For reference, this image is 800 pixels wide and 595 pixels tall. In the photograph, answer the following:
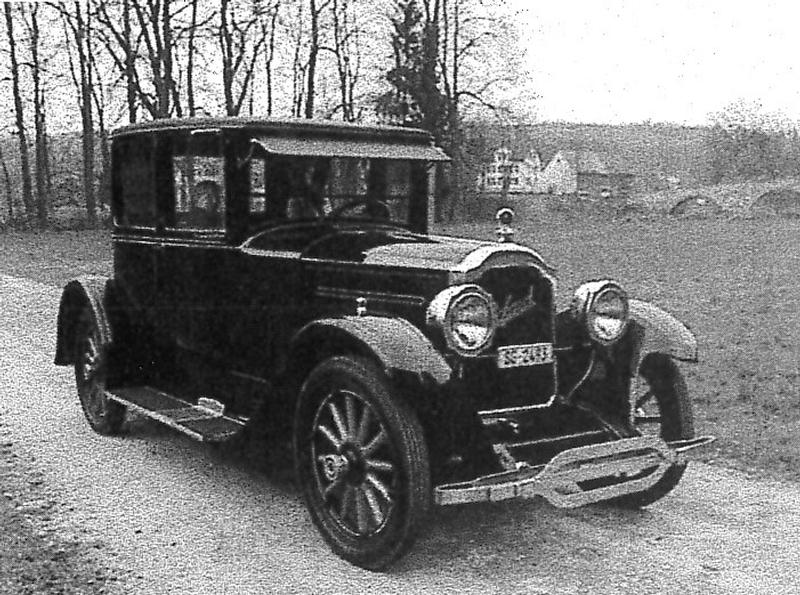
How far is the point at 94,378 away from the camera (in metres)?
6.16

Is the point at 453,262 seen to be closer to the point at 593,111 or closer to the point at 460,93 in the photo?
the point at 593,111

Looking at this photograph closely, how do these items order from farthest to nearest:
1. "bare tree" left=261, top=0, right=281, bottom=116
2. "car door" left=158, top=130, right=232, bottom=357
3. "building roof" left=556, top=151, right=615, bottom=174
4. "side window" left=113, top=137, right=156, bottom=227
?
1. "bare tree" left=261, top=0, right=281, bottom=116
2. "building roof" left=556, top=151, right=615, bottom=174
3. "side window" left=113, top=137, right=156, bottom=227
4. "car door" left=158, top=130, right=232, bottom=357

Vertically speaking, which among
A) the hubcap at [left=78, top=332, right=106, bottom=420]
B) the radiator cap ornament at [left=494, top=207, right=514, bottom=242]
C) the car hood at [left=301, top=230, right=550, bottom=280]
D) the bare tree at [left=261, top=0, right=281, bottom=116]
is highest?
the bare tree at [left=261, top=0, right=281, bottom=116]

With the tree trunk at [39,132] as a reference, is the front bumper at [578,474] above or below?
below

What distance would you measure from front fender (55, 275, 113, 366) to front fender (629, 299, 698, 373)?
3.27 meters

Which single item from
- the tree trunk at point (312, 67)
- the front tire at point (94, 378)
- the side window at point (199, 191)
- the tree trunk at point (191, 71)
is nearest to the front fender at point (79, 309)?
the front tire at point (94, 378)

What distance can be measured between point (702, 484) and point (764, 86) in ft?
7.55

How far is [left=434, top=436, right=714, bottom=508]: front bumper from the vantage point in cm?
356

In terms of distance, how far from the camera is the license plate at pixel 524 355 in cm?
405

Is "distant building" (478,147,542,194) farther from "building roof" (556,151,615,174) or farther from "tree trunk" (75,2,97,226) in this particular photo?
"tree trunk" (75,2,97,226)

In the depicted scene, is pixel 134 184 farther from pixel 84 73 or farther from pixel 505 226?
pixel 84 73

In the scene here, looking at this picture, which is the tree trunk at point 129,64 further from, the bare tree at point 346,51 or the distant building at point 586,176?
the distant building at point 586,176

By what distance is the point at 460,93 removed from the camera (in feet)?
30.5

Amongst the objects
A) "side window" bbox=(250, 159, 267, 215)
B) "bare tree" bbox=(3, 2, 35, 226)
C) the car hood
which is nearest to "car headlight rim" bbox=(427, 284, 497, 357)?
Answer: the car hood
